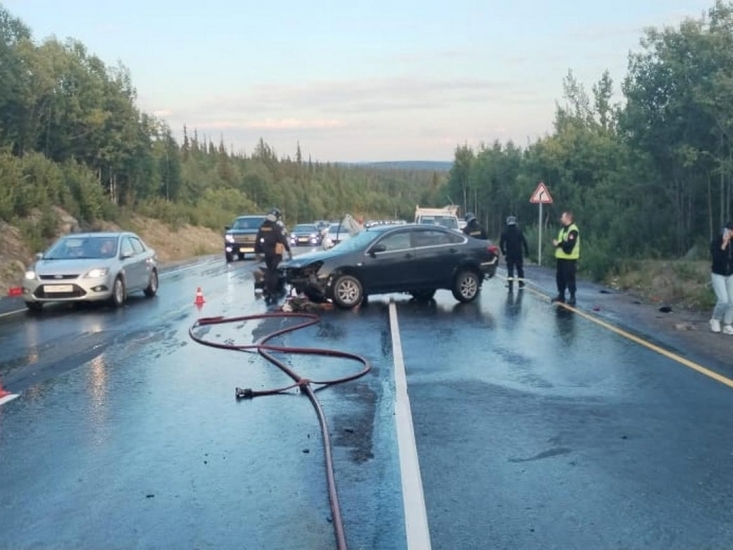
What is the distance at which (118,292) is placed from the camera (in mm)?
19344

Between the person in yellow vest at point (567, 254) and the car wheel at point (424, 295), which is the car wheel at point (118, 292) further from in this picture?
the person in yellow vest at point (567, 254)

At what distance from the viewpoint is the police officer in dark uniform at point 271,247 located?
804 inches

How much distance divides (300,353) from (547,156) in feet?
134

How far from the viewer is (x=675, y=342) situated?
45.8 ft

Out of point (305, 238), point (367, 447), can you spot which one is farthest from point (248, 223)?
point (367, 447)

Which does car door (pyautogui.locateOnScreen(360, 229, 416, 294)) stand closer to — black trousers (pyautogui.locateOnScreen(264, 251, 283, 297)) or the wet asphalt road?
black trousers (pyautogui.locateOnScreen(264, 251, 283, 297))

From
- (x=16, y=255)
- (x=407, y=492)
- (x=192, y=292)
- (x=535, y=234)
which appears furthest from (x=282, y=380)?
(x=535, y=234)

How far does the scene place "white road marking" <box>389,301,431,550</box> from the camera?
18.2ft

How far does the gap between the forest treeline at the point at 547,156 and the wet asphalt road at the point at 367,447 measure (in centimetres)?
1639

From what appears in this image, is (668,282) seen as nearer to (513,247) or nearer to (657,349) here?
(513,247)

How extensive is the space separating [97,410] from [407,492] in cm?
387

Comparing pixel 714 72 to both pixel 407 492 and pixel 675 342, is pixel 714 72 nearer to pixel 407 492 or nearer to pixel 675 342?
pixel 675 342

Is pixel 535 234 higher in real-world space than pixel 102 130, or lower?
lower

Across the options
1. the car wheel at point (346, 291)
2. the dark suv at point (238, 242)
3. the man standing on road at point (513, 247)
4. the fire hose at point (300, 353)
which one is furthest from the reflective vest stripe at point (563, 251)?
the dark suv at point (238, 242)
